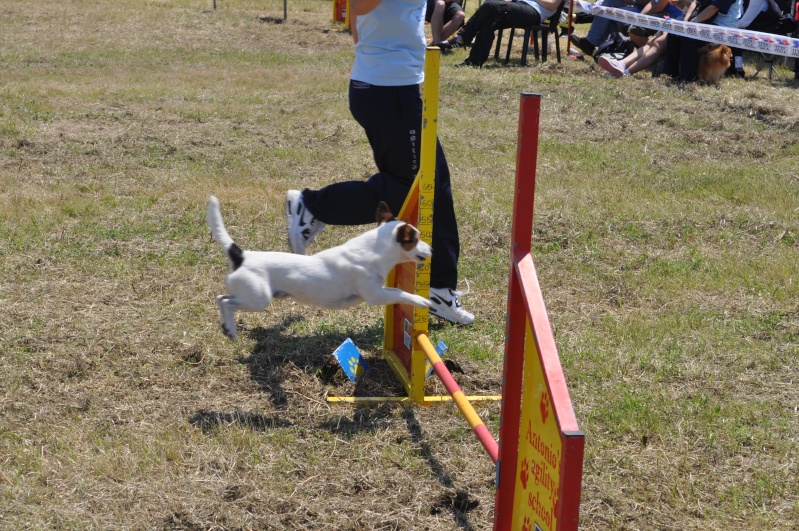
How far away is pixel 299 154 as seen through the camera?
319 inches

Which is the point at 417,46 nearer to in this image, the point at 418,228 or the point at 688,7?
the point at 418,228

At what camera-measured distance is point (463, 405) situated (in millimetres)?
3334

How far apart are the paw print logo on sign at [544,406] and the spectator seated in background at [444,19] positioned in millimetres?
13455

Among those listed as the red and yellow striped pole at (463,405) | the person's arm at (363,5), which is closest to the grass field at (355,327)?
the red and yellow striped pole at (463,405)

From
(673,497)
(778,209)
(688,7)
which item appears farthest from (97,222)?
(688,7)

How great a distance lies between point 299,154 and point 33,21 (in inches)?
446

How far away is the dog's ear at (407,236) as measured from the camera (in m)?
3.51

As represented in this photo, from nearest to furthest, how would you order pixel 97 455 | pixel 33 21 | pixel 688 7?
pixel 97 455 → pixel 688 7 → pixel 33 21

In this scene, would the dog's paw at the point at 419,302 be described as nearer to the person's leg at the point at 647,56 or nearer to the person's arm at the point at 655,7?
the person's leg at the point at 647,56

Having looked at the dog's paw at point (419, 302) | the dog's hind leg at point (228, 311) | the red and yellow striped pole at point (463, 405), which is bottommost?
the red and yellow striped pole at point (463, 405)

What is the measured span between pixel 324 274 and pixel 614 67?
1006 cm

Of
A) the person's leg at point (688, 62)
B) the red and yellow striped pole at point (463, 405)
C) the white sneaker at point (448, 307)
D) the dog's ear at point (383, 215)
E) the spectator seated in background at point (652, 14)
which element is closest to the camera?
the red and yellow striped pole at point (463, 405)

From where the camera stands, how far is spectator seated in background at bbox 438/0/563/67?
537 inches

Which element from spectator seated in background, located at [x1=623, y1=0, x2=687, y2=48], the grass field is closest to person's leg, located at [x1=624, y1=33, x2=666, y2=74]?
spectator seated in background, located at [x1=623, y1=0, x2=687, y2=48]
